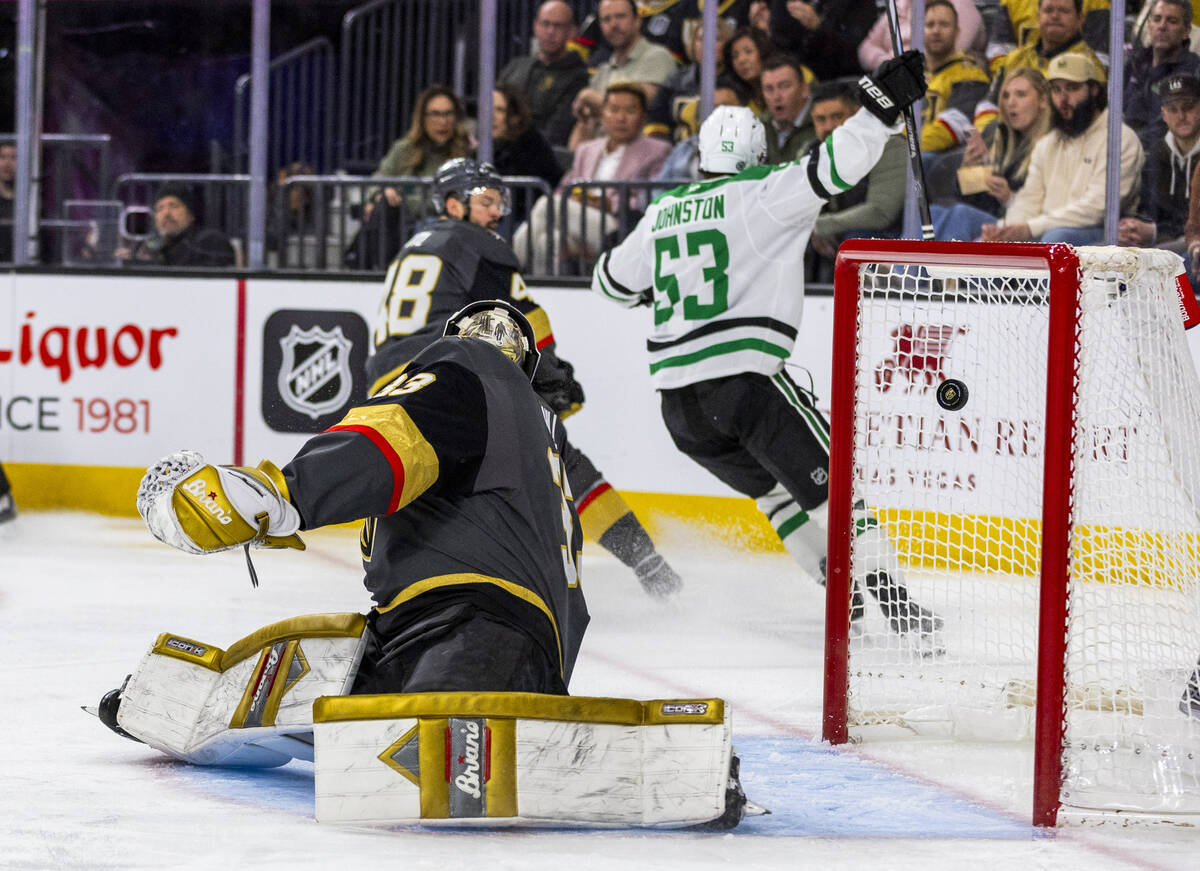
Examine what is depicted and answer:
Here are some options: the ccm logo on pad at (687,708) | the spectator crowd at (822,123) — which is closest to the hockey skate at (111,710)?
the ccm logo on pad at (687,708)

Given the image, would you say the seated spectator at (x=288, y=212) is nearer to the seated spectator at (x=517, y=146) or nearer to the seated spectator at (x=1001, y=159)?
the seated spectator at (x=517, y=146)

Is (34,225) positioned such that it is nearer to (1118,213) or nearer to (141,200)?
(141,200)

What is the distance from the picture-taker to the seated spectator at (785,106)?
5492 mm

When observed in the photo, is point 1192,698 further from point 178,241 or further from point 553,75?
point 178,241

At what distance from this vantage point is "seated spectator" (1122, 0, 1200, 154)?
487cm

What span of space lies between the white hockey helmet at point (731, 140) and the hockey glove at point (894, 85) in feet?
1.25

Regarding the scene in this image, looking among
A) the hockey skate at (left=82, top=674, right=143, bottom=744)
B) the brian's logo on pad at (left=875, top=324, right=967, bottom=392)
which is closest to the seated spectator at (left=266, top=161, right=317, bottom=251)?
the brian's logo on pad at (left=875, top=324, right=967, bottom=392)

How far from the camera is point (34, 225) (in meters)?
6.05

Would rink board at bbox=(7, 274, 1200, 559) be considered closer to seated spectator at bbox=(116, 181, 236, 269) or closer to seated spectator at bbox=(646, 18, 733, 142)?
seated spectator at bbox=(116, 181, 236, 269)

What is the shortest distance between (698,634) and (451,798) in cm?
198

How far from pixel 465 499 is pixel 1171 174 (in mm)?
3291

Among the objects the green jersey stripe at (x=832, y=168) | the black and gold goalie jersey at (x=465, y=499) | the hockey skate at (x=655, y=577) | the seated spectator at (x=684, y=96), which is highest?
the seated spectator at (x=684, y=96)

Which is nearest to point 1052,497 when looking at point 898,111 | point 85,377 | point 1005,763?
point 1005,763

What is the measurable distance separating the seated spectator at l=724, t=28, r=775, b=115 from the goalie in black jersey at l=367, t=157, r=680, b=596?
4.60 ft
